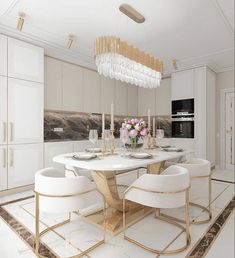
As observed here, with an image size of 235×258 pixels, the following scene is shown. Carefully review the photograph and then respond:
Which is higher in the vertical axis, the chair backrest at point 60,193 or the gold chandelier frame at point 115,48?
the gold chandelier frame at point 115,48

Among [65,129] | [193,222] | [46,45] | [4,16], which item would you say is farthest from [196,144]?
[4,16]

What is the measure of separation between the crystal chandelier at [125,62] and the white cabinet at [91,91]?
5.71ft

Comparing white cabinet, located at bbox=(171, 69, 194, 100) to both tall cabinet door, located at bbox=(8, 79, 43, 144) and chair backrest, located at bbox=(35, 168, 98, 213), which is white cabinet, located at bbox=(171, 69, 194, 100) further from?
chair backrest, located at bbox=(35, 168, 98, 213)

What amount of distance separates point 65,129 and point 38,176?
2.79 meters

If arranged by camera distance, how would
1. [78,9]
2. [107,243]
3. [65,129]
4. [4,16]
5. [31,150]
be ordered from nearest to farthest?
[107,243], [78,9], [4,16], [31,150], [65,129]

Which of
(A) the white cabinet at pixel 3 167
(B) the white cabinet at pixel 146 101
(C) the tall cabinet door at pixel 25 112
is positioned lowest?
(A) the white cabinet at pixel 3 167

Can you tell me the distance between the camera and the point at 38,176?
5.28ft

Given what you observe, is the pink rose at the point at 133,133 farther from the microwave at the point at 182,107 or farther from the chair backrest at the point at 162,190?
the microwave at the point at 182,107

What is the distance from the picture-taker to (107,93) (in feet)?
16.1

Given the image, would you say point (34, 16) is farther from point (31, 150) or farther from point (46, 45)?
point (31, 150)

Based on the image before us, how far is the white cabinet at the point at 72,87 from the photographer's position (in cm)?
404

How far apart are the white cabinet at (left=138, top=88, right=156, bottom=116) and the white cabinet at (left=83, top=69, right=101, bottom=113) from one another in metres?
1.52

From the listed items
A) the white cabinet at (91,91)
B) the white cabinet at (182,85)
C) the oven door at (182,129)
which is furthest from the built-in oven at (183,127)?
the white cabinet at (91,91)

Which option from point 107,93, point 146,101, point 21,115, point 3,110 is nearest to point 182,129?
point 146,101
